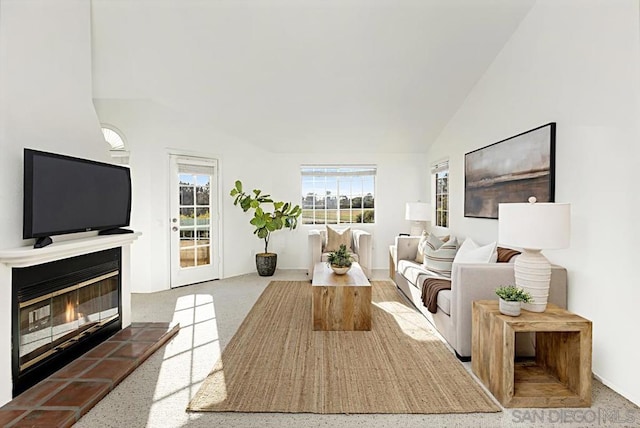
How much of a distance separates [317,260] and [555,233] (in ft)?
11.8

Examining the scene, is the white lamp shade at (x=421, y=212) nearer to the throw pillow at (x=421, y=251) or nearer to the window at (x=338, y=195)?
the throw pillow at (x=421, y=251)

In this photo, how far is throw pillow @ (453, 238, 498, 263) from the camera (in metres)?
3.26

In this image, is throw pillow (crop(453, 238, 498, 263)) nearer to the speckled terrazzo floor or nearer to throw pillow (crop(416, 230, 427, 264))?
throw pillow (crop(416, 230, 427, 264))

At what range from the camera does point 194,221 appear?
5.42 m

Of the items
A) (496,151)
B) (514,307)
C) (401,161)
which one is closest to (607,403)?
(514,307)

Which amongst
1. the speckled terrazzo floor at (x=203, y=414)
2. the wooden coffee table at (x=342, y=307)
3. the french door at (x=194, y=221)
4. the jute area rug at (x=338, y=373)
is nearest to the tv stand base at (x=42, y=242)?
the speckled terrazzo floor at (x=203, y=414)

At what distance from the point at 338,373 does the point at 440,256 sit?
2.11 m

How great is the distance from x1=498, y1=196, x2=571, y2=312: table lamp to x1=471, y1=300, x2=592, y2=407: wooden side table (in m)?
0.17

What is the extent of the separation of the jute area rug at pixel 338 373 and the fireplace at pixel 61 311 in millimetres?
1104

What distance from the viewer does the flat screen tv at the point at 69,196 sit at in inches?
88.4

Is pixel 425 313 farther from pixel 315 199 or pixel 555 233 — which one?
pixel 315 199

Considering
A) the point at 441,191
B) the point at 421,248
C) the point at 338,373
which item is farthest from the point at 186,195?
the point at 441,191

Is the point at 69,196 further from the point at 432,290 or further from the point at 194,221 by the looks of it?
the point at 432,290

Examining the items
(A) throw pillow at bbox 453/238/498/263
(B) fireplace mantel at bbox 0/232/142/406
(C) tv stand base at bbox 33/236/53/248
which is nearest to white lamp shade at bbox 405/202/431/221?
(A) throw pillow at bbox 453/238/498/263
